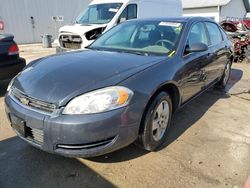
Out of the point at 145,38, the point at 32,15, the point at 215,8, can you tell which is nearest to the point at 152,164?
the point at 145,38

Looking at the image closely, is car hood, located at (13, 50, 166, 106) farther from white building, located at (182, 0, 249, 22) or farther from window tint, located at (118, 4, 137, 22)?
white building, located at (182, 0, 249, 22)

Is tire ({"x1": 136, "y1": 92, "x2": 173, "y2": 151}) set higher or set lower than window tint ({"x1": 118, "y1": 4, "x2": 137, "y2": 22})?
lower

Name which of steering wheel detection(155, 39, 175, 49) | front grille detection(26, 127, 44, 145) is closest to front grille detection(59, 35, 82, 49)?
steering wheel detection(155, 39, 175, 49)

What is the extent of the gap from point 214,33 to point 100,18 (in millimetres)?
4757

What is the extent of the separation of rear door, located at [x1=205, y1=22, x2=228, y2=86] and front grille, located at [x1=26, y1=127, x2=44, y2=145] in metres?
2.86

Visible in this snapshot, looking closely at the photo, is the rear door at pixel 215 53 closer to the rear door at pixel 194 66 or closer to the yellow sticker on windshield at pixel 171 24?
the rear door at pixel 194 66

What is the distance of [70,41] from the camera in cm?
822

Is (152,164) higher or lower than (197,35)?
lower

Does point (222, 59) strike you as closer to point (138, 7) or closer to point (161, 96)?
point (161, 96)

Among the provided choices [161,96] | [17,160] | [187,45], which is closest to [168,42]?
[187,45]

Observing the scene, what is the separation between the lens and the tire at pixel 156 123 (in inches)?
114

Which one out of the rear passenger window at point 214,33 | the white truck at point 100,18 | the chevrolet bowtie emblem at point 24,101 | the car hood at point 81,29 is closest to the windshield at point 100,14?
the white truck at point 100,18

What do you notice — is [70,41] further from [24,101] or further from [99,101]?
[99,101]

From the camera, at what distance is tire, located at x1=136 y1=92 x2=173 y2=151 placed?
9.50 feet
